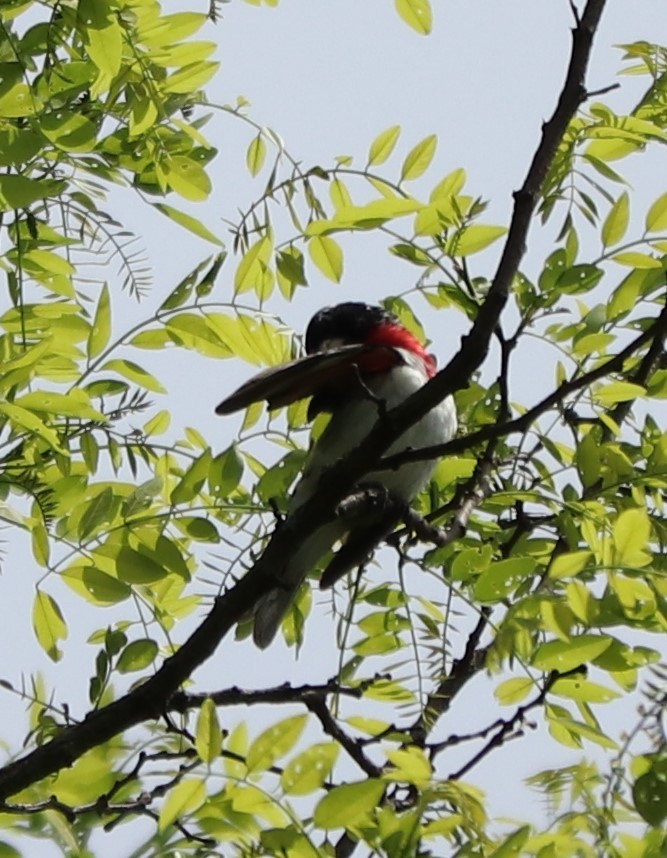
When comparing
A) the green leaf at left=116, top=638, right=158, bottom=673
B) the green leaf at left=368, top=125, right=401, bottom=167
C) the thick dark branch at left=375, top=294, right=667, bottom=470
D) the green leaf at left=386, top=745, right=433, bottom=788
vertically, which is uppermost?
the green leaf at left=368, top=125, right=401, bottom=167

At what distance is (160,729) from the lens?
2.89m

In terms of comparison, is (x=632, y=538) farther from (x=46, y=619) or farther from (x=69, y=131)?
(x=69, y=131)

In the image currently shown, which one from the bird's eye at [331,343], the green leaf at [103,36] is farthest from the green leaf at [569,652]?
the bird's eye at [331,343]

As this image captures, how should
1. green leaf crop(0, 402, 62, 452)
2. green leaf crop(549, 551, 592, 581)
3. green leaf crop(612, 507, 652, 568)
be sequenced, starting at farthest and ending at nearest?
green leaf crop(0, 402, 62, 452)
green leaf crop(612, 507, 652, 568)
green leaf crop(549, 551, 592, 581)

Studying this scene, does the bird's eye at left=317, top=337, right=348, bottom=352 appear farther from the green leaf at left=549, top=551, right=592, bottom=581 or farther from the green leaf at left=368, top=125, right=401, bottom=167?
the green leaf at left=549, top=551, right=592, bottom=581

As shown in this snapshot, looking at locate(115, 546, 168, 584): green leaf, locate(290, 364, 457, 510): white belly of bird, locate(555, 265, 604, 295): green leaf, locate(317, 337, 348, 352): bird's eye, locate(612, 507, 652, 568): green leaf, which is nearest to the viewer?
locate(612, 507, 652, 568): green leaf

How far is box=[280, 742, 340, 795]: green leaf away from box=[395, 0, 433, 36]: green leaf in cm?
144

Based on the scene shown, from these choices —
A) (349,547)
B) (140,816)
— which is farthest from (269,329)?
(140,816)

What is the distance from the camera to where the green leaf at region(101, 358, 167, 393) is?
301 cm

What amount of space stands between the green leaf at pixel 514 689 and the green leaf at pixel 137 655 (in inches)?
29.1

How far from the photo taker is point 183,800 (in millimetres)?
2039

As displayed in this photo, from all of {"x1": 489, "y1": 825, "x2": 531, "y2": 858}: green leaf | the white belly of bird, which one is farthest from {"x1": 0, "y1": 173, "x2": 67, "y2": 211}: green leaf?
{"x1": 489, "y1": 825, "x2": 531, "y2": 858}: green leaf

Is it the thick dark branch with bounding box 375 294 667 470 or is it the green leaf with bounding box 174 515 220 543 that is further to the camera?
the green leaf with bounding box 174 515 220 543

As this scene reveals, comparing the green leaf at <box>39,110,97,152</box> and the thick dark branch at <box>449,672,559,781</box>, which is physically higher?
the green leaf at <box>39,110,97,152</box>
